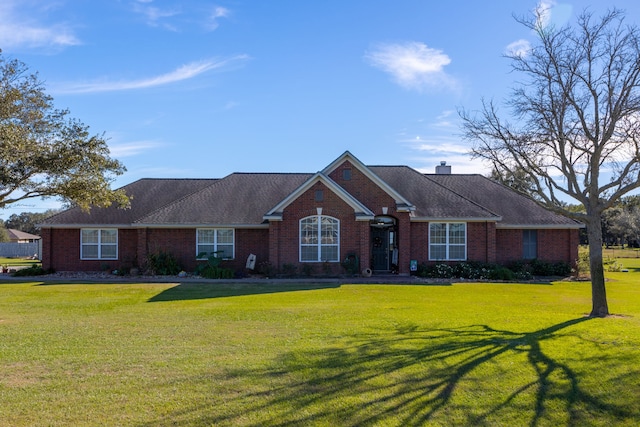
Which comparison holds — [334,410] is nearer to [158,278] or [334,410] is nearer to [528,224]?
[158,278]

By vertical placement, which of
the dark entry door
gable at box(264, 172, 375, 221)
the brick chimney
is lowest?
the dark entry door

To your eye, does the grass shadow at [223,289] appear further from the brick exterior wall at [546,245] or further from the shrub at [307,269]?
the brick exterior wall at [546,245]

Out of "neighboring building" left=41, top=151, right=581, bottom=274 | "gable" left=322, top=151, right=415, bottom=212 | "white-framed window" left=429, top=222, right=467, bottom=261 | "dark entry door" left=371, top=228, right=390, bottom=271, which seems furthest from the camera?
"dark entry door" left=371, top=228, right=390, bottom=271

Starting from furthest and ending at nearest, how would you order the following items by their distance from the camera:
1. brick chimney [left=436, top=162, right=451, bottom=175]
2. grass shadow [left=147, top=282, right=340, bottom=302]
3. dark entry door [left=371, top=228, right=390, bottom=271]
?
1. brick chimney [left=436, top=162, right=451, bottom=175]
2. dark entry door [left=371, top=228, right=390, bottom=271]
3. grass shadow [left=147, top=282, right=340, bottom=302]

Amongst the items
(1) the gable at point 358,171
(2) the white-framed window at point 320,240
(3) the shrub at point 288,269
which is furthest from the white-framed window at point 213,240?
(1) the gable at point 358,171

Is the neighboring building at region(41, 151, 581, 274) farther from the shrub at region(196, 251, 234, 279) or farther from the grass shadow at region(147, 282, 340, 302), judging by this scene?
the grass shadow at region(147, 282, 340, 302)

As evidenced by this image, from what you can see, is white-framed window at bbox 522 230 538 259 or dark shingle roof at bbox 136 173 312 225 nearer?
dark shingle roof at bbox 136 173 312 225

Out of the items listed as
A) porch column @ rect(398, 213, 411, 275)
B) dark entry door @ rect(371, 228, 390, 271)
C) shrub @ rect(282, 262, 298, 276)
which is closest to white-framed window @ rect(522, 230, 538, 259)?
porch column @ rect(398, 213, 411, 275)

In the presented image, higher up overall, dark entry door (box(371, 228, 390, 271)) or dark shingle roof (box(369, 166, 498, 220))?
dark shingle roof (box(369, 166, 498, 220))

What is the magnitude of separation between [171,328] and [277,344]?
2817mm

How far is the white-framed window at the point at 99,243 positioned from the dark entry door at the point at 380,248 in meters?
13.0

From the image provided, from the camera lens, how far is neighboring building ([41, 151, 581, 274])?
23266 millimetres

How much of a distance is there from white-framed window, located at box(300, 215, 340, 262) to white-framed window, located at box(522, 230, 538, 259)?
10103mm

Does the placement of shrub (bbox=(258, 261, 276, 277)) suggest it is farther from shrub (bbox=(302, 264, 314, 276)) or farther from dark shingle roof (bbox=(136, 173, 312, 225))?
dark shingle roof (bbox=(136, 173, 312, 225))
